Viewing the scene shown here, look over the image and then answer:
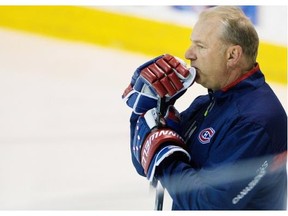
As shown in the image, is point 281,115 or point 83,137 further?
point 83,137

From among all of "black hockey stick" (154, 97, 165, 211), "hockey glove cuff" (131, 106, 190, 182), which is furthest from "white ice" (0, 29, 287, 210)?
"hockey glove cuff" (131, 106, 190, 182)

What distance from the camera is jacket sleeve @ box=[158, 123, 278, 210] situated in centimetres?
96

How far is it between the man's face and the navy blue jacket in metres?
0.03

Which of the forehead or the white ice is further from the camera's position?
the white ice

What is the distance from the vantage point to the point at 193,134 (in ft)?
3.47

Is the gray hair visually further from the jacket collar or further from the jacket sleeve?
the jacket sleeve

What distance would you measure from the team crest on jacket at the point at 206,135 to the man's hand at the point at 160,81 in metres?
0.09

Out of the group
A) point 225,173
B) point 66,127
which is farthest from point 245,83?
point 66,127

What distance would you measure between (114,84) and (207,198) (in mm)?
700

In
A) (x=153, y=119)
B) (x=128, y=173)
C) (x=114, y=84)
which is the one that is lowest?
(x=128, y=173)

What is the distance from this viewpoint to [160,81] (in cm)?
100

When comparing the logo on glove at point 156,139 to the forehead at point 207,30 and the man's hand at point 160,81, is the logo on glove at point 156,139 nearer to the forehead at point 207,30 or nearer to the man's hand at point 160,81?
the man's hand at point 160,81

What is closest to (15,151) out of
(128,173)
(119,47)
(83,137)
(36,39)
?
(83,137)
